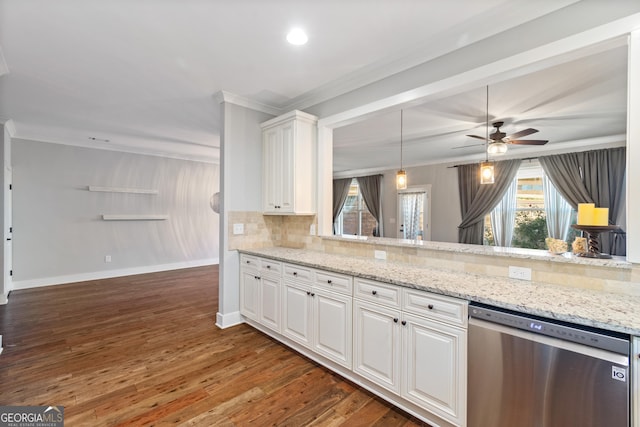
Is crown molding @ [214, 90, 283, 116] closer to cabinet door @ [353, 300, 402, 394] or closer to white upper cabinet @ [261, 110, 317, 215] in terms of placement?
white upper cabinet @ [261, 110, 317, 215]

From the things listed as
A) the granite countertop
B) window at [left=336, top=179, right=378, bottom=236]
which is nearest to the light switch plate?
the granite countertop

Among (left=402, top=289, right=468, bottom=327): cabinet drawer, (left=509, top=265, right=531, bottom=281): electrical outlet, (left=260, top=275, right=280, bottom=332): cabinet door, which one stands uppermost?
(left=509, top=265, right=531, bottom=281): electrical outlet

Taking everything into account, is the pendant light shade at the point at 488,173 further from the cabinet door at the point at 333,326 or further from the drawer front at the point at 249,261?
the drawer front at the point at 249,261

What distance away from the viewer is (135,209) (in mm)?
6102

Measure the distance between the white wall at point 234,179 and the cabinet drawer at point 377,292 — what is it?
5.88ft

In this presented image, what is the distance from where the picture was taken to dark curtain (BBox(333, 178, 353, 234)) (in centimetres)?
945

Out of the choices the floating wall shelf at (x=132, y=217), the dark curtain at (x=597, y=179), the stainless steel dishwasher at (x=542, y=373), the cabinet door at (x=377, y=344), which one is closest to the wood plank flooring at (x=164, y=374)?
the cabinet door at (x=377, y=344)

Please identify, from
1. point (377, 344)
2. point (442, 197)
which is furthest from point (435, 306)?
point (442, 197)

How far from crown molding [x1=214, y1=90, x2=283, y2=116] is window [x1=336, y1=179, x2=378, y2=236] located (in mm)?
5543

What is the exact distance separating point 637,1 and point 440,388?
2.44 m

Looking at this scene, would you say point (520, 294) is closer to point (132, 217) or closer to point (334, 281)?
point (334, 281)

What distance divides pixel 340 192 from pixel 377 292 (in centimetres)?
766

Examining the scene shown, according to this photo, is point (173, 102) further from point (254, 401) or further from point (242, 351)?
point (254, 401)

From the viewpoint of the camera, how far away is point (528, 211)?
5848 millimetres
